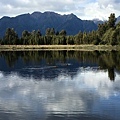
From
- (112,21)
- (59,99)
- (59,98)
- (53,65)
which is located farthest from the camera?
(112,21)

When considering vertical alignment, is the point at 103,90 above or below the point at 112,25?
below

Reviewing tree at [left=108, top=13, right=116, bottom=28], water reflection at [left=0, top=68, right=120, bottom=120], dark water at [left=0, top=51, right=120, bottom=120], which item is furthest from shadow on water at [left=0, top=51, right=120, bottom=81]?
tree at [left=108, top=13, right=116, bottom=28]

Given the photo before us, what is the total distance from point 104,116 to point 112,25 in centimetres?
17449

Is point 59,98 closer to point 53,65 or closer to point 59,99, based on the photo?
point 59,99

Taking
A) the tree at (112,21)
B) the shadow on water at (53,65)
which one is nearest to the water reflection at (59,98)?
the shadow on water at (53,65)

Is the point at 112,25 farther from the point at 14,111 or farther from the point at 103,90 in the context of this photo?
the point at 14,111

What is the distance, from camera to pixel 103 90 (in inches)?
1502

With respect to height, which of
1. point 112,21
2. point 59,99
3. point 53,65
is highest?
point 112,21

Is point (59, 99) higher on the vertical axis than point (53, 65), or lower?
lower

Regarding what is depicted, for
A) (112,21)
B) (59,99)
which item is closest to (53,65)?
(59,99)

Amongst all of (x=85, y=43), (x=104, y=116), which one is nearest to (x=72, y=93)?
(x=104, y=116)

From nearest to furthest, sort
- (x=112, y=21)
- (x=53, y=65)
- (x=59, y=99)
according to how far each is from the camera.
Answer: (x=59, y=99), (x=53, y=65), (x=112, y=21)

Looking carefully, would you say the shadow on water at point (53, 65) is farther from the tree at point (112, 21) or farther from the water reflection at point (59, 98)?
the tree at point (112, 21)

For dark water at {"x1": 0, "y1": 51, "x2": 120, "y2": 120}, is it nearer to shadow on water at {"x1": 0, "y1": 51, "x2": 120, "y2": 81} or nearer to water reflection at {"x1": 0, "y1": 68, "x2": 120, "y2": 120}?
water reflection at {"x1": 0, "y1": 68, "x2": 120, "y2": 120}
